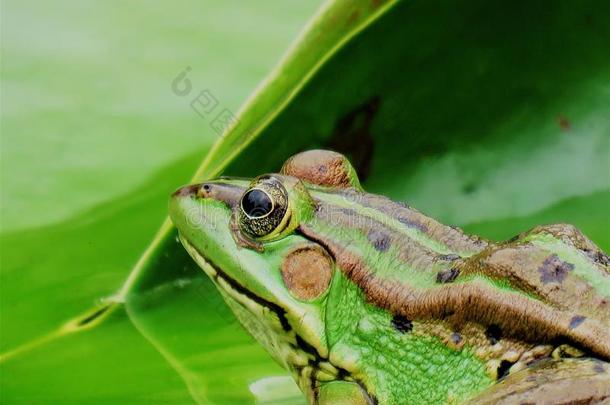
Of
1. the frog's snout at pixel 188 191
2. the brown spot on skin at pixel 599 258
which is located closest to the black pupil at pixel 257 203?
the frog's snout at pixel 188 191

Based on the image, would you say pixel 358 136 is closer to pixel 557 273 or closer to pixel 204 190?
pixel 204 190

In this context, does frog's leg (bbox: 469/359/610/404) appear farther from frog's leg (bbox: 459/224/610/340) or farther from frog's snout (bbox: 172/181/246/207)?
frog's snout (bbox: 172/181/246/207)

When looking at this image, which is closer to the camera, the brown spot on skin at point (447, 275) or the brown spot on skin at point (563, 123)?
the brown spot on skin at point (447, 275)

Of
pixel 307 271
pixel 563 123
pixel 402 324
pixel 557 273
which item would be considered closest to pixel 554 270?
pixel 557 273

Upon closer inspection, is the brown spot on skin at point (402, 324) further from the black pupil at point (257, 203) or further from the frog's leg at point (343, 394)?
the black pupil at point (257, 203)

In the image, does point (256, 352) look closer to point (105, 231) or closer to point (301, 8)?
point (105, 231)

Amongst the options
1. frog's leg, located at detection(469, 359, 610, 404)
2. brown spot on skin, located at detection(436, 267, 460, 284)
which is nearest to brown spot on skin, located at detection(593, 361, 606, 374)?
frog's leg, located at detection(469, 359, 610, 404)
